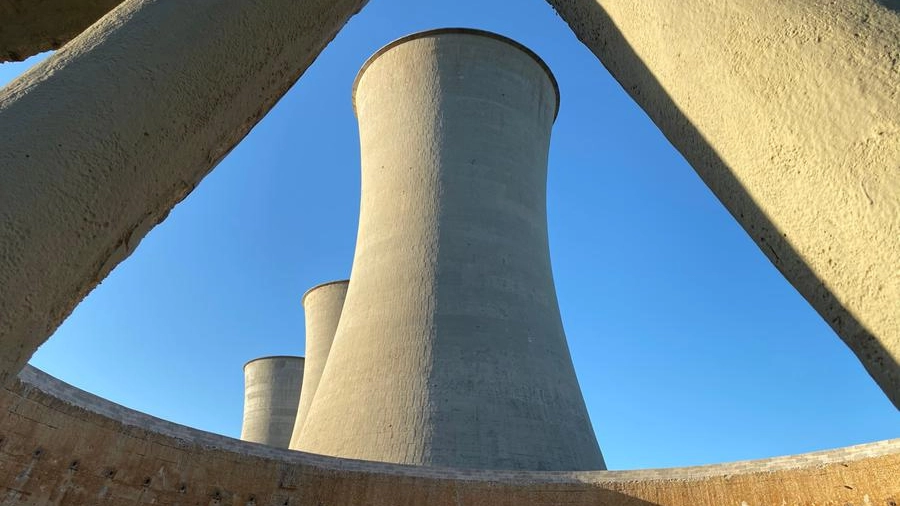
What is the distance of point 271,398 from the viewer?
64.8 ft

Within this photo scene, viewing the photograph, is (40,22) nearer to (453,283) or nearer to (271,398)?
(453,283)

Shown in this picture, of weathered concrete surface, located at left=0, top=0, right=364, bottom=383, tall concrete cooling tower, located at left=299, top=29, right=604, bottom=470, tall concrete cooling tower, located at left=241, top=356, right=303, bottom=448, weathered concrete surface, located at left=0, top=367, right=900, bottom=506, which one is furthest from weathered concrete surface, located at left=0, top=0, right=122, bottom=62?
tall concrete cooling tower, located at left=241, top=356, right=303, bottom=448

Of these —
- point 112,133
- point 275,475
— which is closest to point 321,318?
point 275,475

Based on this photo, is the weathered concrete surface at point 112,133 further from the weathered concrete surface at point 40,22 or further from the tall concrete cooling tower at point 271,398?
the tall concrete cooling tower at point 271,398

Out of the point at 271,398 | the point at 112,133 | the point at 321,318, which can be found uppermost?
the point at 321,318

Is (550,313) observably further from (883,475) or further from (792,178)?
(792,178)

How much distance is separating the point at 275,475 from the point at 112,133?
233 inches

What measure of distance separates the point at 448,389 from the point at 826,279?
21.0 feet

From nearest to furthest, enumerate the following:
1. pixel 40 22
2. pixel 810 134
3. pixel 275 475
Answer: pixel 810 134, pixel 40 22, pixel 275 475

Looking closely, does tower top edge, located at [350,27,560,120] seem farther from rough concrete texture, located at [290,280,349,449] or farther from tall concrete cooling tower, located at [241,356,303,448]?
tall concrete cooling tower, located at [241,356,303,448]

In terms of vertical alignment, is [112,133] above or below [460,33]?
below

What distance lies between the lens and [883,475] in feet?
18.0

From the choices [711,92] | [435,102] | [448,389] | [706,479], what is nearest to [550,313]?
[448,389]

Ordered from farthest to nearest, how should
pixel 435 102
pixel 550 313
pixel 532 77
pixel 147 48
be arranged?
1. pixel 532 77
2. pixel 435 102
3. pixel 550 313
4. pixel 147 48
